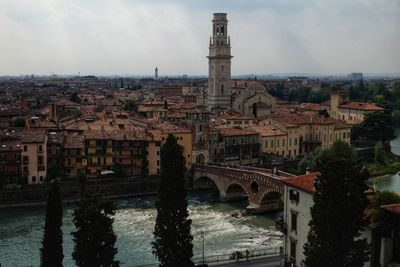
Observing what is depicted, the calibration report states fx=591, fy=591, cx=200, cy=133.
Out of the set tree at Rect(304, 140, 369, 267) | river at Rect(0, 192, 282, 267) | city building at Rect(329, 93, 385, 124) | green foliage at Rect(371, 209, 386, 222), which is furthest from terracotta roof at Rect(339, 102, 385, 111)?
tree at Rect(304, 140, 369, 267)

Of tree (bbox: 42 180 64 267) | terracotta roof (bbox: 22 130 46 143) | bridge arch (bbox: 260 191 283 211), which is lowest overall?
bridge arch (bbox: 260 191 283 211)

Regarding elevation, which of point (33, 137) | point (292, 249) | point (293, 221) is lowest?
point (292, 249)

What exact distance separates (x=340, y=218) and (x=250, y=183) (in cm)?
A: 2468

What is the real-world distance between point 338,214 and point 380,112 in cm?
5534

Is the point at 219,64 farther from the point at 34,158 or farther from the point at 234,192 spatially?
the point at 34,158

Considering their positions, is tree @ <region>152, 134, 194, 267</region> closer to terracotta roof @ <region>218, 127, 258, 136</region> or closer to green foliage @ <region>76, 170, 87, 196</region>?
green foliage @ <region>76, 170, 87, 196</region>

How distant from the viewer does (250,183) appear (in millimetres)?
41375

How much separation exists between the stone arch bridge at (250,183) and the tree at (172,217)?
1591 centimetres

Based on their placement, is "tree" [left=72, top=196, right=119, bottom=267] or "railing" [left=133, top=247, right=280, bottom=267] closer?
"tree" [left=72, top=196, right=119, bottom=267]

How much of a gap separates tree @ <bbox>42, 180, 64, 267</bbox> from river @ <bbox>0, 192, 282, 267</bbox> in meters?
6.92

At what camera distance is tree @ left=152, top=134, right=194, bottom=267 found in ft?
68.0

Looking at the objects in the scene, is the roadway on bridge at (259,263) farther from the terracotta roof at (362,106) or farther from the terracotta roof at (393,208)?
the terracotta roof at (362,106)

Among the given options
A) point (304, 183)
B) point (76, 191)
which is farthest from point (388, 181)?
point (304, 183)

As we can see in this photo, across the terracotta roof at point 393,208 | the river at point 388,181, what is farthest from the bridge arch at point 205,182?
the terracotta roof at point 393,208
